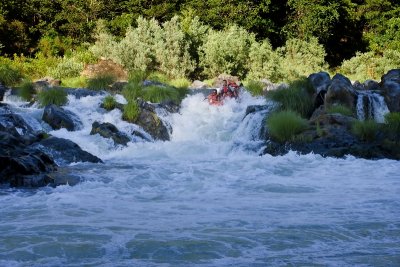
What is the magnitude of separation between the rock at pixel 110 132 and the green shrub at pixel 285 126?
3.35 metres

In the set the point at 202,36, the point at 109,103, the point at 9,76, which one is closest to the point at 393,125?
the point at 109,103

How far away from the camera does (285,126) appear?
11.7 metres

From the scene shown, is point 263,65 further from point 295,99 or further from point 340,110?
point 340,110

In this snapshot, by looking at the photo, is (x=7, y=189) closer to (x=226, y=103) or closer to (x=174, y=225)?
(x=174, y=225)

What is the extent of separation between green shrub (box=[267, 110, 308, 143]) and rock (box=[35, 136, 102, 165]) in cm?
393

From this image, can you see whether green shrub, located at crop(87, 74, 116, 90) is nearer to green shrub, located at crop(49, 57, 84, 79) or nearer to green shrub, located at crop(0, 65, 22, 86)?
green shrub, located at crop(0, 65, 22, 86)

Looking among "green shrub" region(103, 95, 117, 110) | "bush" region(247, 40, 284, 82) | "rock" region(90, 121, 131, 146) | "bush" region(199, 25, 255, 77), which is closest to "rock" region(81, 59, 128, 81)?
"bush" region(199, 25, 255, 77)

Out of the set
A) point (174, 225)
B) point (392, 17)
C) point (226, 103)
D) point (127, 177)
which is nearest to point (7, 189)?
point (127, 177)

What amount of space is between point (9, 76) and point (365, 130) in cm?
1281

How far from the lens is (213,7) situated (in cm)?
2620

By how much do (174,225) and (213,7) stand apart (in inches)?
860

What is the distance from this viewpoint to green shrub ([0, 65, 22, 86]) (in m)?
18.7

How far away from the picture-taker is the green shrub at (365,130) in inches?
439

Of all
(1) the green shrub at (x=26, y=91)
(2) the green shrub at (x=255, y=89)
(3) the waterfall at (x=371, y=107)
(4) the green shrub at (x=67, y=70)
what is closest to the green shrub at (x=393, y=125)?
(3) the waterfall at (x=371, y=107)
